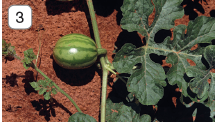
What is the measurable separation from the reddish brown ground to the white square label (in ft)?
0.20

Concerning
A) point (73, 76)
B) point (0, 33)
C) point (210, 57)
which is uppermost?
point (0, 33)

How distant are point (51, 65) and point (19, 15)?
3.12 ft

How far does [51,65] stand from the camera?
3.04 meters

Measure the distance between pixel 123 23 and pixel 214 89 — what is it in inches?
55.3

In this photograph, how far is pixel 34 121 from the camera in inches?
121

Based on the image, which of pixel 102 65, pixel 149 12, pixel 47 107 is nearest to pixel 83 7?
pixel 102 65

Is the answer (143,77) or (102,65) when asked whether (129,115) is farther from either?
(102,65)

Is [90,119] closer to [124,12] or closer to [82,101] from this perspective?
[82,101]

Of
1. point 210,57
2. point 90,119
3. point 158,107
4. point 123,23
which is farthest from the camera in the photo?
point 158,107

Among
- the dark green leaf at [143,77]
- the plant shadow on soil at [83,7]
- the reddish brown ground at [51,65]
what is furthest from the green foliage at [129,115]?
the plant shadow on soil at [83,7]

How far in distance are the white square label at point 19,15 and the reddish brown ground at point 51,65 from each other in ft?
0.20

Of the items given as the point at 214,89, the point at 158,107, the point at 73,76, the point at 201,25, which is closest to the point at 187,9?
the point at 201,25

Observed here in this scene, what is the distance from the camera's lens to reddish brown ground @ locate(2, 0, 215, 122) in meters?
3.00

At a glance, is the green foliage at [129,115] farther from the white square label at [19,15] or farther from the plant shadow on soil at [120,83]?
the white square label at [19,15]
